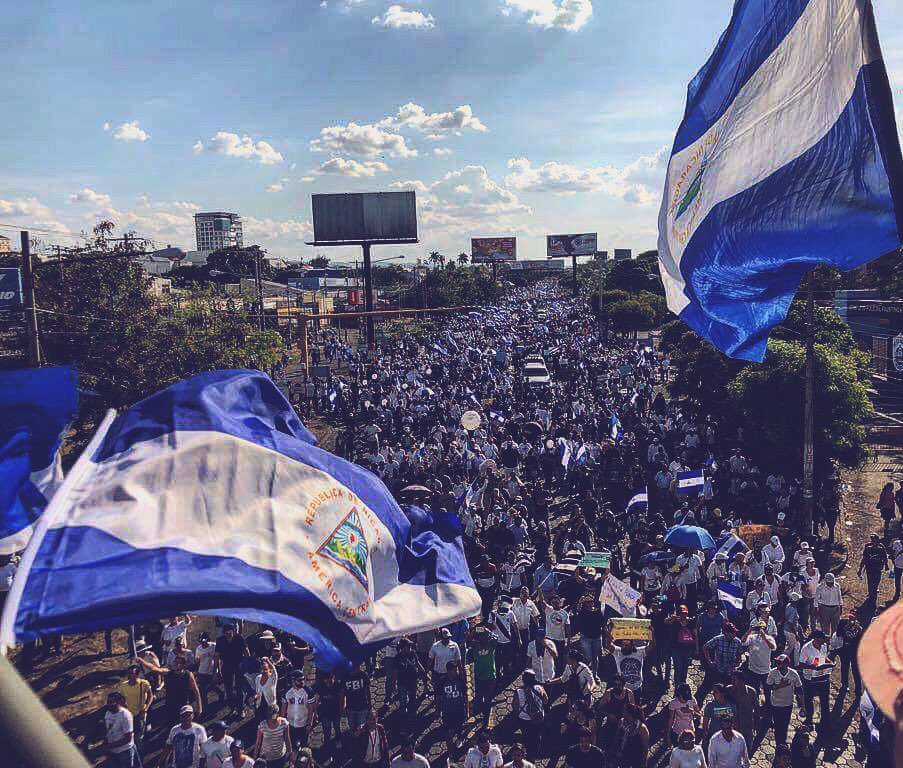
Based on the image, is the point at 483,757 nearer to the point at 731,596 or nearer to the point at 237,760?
the point at 237,760

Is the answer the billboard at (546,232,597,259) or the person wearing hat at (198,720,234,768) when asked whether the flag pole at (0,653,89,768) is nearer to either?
the person wearing hat at (198,720,234,768)

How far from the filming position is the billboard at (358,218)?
6341 cm

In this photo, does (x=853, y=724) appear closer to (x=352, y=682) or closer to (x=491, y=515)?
(x=352, y=682)

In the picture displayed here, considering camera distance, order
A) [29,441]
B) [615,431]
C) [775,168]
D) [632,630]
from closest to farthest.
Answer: [29,441]
[775,168]
[632,630]
[615,431]

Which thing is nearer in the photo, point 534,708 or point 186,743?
point 186,743

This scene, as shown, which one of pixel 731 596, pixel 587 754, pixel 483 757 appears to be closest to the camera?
pixel 483 757

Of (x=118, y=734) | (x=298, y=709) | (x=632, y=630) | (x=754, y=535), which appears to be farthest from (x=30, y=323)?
(x=754, y=535)

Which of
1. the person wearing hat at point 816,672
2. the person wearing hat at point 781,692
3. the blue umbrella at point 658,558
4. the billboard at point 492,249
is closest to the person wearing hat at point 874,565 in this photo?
the blue umbrella at point 658,558

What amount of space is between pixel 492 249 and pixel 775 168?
13651cm

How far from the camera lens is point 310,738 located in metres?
10.3

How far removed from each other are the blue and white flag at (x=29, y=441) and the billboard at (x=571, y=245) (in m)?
152

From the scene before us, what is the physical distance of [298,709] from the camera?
9.59 meters

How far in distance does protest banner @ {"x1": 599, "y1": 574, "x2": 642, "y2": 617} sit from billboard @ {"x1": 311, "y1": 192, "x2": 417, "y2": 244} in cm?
5489

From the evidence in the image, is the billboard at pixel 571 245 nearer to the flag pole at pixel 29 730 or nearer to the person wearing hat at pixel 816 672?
the person wearing hat at pixel 816 672
